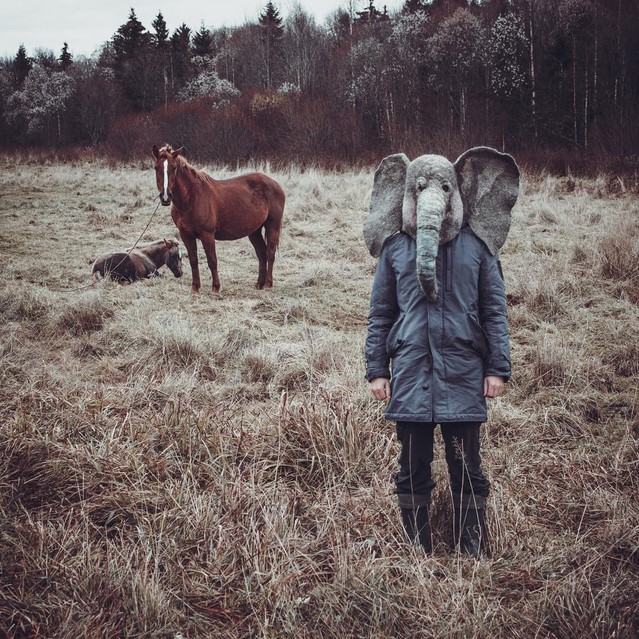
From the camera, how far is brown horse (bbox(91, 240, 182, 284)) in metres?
7.60

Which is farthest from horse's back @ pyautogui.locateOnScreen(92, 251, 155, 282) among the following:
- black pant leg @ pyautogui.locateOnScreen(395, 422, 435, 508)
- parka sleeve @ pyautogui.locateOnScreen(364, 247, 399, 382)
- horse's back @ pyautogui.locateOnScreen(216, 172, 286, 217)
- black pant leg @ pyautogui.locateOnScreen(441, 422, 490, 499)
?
black pant leg @ pyautogui.locateOnScreen(441, 422, 490, 499)

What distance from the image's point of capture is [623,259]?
6559 millimetres

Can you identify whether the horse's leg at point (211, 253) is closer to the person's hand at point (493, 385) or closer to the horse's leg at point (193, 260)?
the horse's leg at point (193, 260)

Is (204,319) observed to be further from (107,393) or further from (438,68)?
(438,68)

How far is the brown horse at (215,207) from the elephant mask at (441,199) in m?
4.46

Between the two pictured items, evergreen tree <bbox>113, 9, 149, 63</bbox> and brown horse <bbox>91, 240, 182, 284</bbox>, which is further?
evergreen tree <bbox>113, 9, 149, 63</bbox>

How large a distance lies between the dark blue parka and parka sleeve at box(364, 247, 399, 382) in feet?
0.16

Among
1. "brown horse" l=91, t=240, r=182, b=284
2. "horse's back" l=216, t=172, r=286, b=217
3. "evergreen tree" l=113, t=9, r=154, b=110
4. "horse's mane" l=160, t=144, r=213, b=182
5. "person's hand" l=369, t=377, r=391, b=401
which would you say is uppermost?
"evergreen tree" l=113, t=9, r=154, b=110

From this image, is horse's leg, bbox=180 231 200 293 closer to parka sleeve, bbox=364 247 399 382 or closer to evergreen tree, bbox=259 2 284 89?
parka sleeve, bbox=364 247 399 382

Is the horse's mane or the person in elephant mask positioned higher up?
the horse's mane

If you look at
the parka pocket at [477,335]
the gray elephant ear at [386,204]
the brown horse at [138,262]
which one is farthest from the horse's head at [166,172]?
the parka pocket at [477,335]

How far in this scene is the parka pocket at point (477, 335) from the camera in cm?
222

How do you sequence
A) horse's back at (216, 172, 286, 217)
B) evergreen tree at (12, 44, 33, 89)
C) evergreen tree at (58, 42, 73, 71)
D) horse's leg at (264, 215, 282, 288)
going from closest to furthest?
horse's back at (216, 172, 286, 217) → horse's leg at (264, 215, 282, 288) → evergreen tree at (12, 44, 33, 89) → evergreen tree at (58, 42, 73, 71)

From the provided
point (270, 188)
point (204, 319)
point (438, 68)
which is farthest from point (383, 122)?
point (204, 319)
